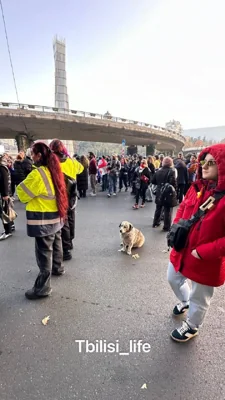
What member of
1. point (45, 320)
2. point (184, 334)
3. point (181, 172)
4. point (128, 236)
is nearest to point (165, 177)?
point (128, 236)

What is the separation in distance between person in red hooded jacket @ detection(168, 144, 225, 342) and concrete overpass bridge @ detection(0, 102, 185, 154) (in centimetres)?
2174

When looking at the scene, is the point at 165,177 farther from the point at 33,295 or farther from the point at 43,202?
the point at 33,295

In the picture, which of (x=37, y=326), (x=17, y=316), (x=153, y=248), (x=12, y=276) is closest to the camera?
(x=37, y=326)

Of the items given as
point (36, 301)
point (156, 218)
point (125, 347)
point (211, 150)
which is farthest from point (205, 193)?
point (156, 218)

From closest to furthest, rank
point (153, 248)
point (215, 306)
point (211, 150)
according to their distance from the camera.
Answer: point (211, 150)
point (215, 306)
point (153, 248)

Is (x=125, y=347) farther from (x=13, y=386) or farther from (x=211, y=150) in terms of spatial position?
(x=211, y=150)

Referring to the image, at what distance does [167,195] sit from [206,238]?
12.2 feet

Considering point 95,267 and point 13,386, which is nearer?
point 13,386

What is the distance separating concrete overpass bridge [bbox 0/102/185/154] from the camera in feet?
68.5

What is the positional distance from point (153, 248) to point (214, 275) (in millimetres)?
2838

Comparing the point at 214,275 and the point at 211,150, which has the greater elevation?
the point at 211,150

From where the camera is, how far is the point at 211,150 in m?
1.81

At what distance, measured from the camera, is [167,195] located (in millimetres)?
5492

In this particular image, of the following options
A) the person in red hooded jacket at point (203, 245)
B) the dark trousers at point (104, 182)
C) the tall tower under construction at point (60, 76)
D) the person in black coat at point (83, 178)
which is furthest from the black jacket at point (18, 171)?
the tall tower under construction at point (60, 76)
